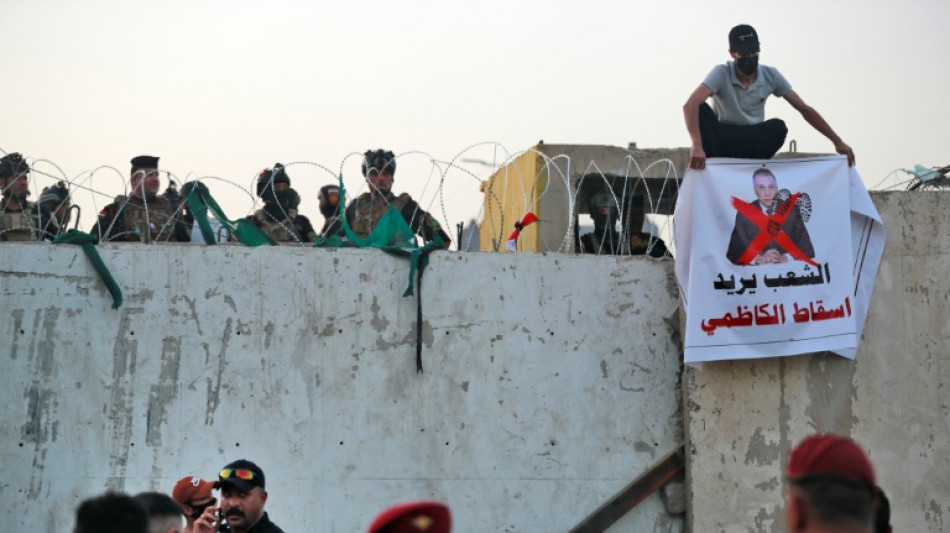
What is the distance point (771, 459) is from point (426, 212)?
8.17 ft

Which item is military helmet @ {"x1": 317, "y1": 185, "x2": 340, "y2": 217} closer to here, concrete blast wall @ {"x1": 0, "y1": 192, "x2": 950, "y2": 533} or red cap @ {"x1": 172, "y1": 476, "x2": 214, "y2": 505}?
concrete blast wall @ {"x1": 0, "y1": 192, "x2": 950, "y2": 533}

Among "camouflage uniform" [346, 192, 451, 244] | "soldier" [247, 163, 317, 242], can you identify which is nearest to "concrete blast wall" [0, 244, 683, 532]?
"camouflage uniform" [346, 192, 451, 244]

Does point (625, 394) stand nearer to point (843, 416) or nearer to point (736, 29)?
point (843, 416)

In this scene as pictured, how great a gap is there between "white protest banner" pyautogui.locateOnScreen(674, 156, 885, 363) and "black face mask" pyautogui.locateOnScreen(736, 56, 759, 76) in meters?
0.57

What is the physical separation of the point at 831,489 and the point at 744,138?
5.32m

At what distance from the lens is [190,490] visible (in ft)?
22.9

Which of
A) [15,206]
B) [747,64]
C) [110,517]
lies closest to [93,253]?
[15,206]

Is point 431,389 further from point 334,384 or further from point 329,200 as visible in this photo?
point 329,200

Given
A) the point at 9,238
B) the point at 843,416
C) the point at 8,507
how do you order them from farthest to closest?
the point at 9,238 → the point at 843,416 → the point at 8,507

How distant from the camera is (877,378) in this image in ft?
26.9

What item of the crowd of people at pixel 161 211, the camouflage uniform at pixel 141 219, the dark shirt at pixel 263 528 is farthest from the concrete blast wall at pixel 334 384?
the dark shirt at pixel 263 528

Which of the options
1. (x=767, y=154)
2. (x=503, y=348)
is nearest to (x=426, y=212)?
(x=503, y=348)

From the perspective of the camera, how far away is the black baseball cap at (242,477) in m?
6.25

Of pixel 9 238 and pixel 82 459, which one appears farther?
pixel 9 238
